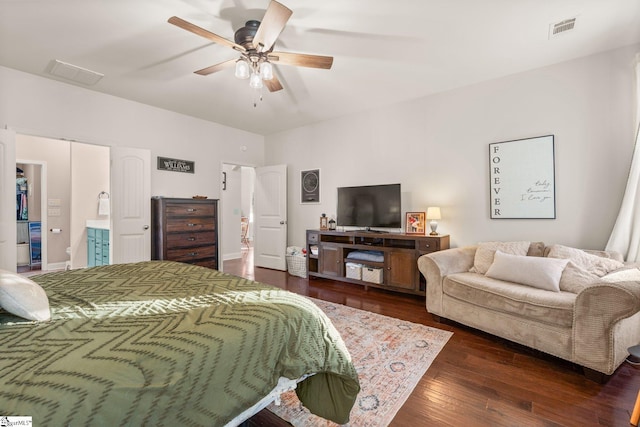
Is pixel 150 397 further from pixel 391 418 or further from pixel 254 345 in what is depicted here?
pixel 391 418

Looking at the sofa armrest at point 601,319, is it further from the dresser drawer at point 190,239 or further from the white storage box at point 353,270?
the dresser drawer at point 190,239

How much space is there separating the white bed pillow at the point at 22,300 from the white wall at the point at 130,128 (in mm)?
3179

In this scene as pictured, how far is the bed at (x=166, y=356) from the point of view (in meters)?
0.72

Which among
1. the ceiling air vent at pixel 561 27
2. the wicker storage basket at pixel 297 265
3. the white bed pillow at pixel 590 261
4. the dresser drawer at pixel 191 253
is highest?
the ceiling air vent at pixel 561 27

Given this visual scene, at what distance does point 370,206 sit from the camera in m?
4.22

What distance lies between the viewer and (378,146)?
4.38 meters

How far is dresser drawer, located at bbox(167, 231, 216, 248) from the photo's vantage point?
3.94 m

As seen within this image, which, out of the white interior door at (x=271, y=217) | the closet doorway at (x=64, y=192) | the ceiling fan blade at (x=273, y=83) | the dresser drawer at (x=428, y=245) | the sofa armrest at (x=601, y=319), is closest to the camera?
the sofa armrest at (x=601, y=319)

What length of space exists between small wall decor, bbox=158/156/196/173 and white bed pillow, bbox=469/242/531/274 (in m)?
4.40

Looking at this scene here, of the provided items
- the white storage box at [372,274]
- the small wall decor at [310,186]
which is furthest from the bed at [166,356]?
the small wall decor at [310,186]

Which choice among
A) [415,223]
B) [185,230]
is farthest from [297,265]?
[415,223]

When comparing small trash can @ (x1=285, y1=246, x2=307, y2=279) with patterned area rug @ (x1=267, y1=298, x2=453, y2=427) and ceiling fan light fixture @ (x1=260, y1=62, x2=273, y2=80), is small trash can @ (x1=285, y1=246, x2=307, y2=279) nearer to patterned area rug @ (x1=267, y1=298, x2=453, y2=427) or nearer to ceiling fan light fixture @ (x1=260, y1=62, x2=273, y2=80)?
patterned area rug @ (x1=267, y1=298, x2=453, y2=427)

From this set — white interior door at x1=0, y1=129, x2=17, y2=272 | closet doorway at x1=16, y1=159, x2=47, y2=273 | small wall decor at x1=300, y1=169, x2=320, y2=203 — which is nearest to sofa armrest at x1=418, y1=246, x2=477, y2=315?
small wall decor at x1=300, y1=169, x2=320, y2=203

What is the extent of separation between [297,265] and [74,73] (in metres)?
3.83
